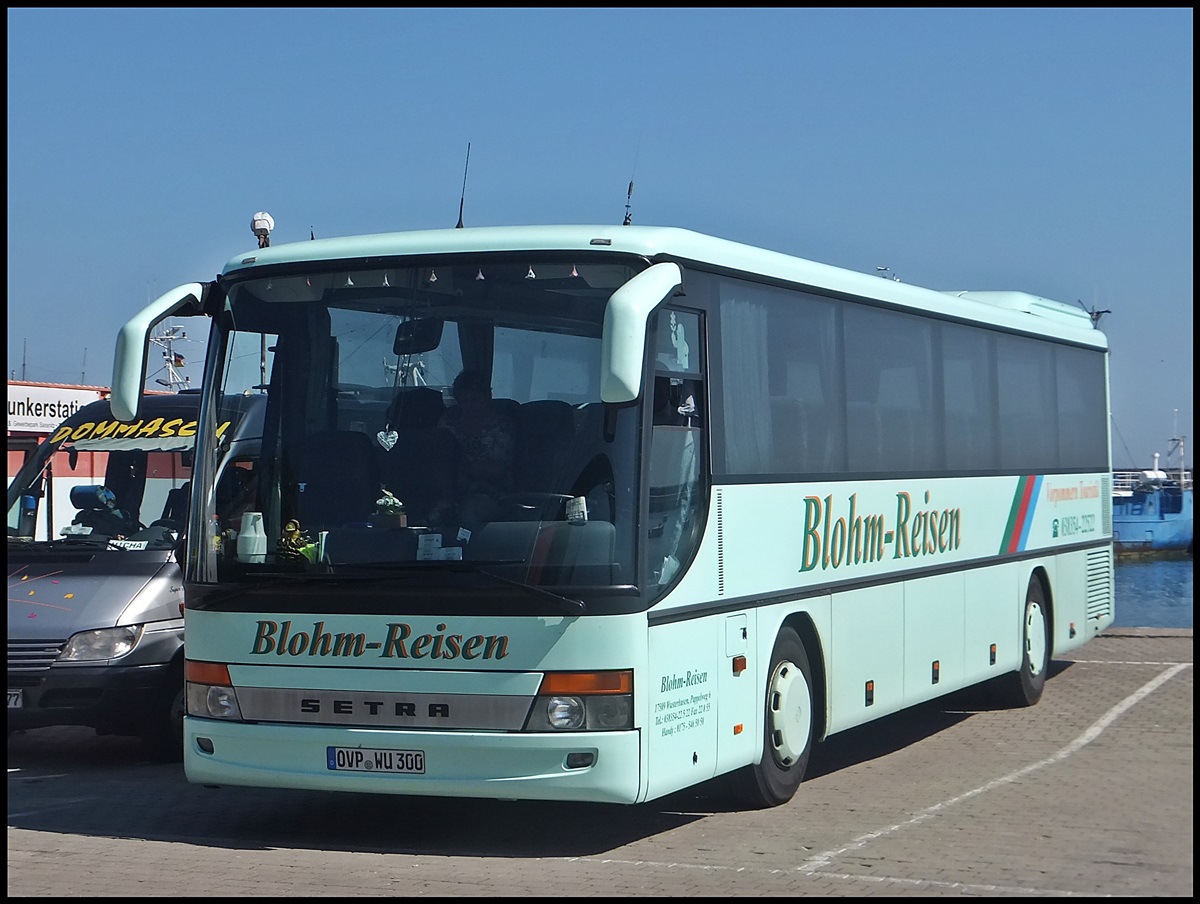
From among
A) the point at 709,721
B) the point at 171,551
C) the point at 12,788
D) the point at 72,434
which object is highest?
the point at 72,434

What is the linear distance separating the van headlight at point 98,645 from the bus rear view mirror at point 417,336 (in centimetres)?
384

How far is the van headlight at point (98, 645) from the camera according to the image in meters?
11.4

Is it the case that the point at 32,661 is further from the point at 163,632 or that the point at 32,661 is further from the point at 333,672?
the point at 333,672

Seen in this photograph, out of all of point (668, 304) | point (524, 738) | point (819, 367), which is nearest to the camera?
point (524, 738)

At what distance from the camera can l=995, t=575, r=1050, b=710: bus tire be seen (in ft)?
47.8

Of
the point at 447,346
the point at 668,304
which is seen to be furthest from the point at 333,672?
the point at 668,304

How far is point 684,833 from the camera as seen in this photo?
907 centimetres

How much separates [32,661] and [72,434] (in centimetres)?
239

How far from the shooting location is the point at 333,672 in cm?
857

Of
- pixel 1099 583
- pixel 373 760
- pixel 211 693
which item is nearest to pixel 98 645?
pixel 211 693

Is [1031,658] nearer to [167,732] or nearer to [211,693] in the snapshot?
[167,732]

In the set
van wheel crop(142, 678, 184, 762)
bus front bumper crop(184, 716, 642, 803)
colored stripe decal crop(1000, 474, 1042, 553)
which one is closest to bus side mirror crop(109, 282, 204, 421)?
bus front bumper crop(184, 716, 642, 803)

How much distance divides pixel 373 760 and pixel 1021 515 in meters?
7.66

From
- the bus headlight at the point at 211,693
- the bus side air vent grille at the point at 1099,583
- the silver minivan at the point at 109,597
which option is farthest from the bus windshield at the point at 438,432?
the bus side air vent grille at the point at 1099,583
